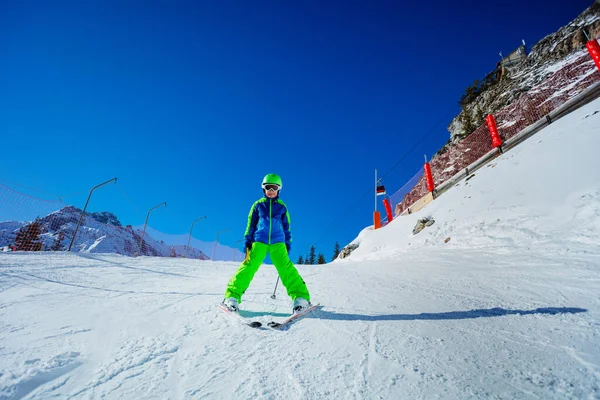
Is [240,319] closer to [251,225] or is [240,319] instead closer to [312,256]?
[251,225]

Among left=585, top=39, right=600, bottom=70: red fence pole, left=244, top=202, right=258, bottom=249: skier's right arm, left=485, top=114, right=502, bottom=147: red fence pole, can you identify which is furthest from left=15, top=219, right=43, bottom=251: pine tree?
left=585, top=39, right=600, bottom=70: red fence pole

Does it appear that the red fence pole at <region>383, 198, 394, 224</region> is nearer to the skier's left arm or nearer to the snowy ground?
the snowy ground

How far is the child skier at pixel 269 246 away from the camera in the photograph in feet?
9.27

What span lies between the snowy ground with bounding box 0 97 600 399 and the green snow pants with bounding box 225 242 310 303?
276 mm

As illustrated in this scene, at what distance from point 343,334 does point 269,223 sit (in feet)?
5.12

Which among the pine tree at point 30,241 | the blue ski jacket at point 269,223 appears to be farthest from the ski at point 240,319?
the pine tree at point 30,241

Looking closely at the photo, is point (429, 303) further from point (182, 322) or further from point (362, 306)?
point (182, 322)

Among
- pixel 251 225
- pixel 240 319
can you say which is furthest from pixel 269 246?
pixel 240 319

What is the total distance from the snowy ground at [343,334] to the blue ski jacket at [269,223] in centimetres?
81

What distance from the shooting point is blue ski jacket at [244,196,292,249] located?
3.09 meters

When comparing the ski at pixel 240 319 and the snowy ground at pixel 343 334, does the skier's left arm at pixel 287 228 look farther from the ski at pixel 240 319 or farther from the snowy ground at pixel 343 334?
the ski at pixel 240 319

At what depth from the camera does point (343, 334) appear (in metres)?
2.00

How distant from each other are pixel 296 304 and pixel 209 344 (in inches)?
43.0

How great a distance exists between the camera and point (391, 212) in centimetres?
1552
